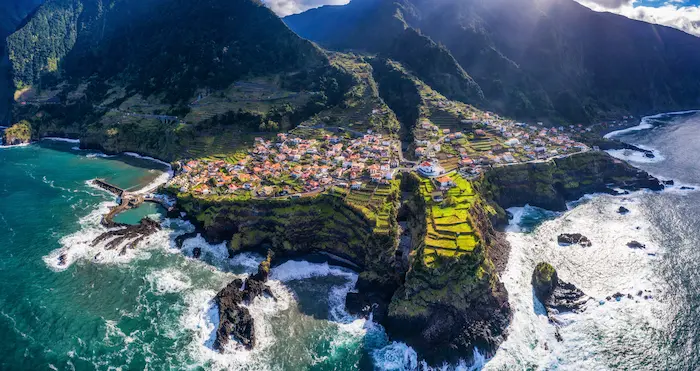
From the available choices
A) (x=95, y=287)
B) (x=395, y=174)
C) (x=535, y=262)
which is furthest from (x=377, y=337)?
(x=95, y=287)

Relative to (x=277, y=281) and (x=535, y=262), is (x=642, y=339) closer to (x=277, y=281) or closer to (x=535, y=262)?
(x=535, y=262)

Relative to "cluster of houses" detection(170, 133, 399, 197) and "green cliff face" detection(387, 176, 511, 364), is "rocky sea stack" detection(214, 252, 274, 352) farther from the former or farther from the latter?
"cluster of houses" detection(170, 133, 399, 197)

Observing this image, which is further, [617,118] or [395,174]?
[617,118]

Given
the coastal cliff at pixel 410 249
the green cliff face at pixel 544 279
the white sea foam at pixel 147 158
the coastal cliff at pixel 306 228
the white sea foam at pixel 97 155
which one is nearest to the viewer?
the coastal cliff at pixel 410 249

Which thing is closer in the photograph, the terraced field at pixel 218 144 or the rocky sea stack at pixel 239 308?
the rocky sea stack at pixel 239 308

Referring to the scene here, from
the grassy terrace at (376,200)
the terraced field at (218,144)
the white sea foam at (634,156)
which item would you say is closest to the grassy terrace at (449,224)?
the grassy terrace at (376,200)

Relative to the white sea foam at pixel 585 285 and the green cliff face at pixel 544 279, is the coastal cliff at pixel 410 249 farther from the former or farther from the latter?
the green cliff face at pixel 544 279
